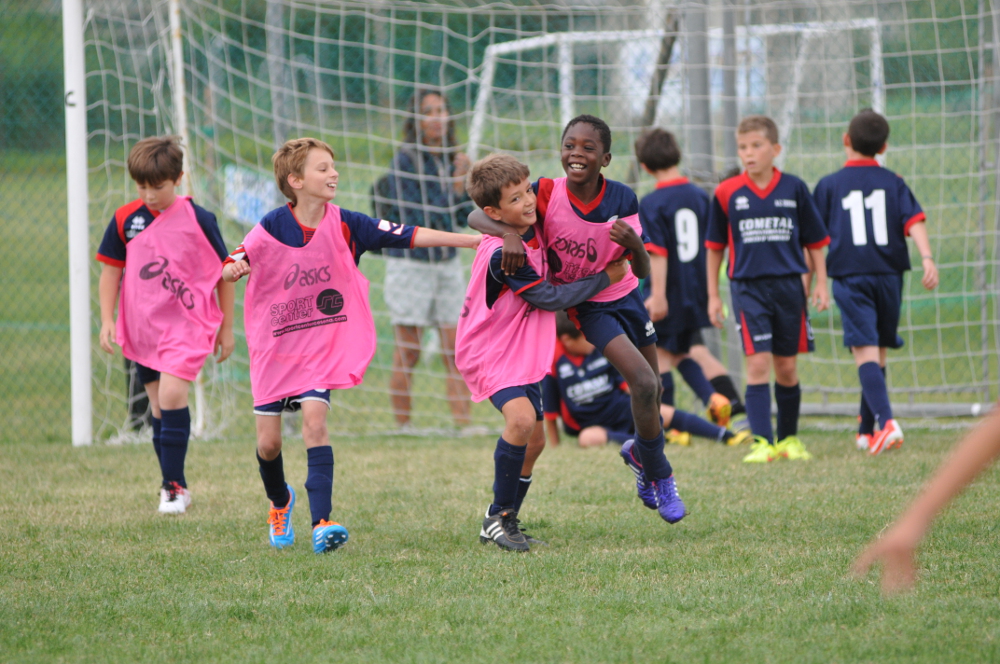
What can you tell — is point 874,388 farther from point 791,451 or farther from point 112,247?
point 112,247

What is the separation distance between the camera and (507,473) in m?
4.02

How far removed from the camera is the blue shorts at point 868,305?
5.90 metres

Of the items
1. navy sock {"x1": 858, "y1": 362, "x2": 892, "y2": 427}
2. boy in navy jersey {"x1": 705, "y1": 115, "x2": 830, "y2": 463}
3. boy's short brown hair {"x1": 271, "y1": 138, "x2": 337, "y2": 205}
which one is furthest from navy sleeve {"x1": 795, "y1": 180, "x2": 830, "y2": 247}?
boy's short brown hair {"x1": 271, "y1": 138, "x2": 337, "y2": 205}

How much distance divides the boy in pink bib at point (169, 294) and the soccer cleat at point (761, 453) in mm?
2854

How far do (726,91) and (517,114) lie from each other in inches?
70.2

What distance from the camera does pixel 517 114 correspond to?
27.2 feet

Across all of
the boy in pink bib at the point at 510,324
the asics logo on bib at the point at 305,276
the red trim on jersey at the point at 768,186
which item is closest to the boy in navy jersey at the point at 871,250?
the red trim on jersey at the point at 768,186

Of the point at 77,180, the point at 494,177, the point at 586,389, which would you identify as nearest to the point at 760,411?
the point at 586,389

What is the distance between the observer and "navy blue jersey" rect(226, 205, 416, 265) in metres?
4.14

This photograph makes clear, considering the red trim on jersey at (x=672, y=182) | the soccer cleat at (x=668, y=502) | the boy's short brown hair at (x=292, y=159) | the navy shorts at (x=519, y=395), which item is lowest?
the soccer cleat at (x=668, y=502)

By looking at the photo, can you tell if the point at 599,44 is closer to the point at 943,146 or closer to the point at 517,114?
the point at 517,114

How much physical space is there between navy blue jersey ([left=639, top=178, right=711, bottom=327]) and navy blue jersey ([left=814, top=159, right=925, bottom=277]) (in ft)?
2.83

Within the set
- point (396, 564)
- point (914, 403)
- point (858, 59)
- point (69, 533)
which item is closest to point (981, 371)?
point (914, 403)

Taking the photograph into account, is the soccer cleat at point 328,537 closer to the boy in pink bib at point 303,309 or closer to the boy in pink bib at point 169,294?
the boy in pink bib at point 303,309
